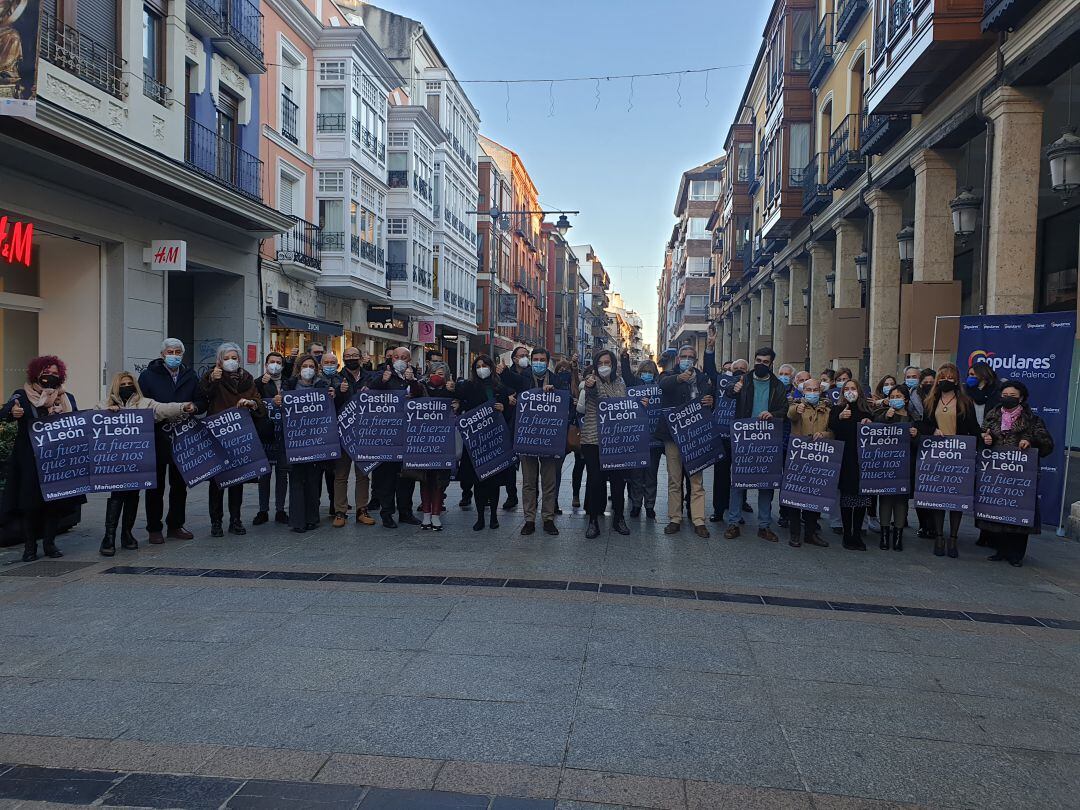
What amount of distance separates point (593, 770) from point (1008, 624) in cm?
404

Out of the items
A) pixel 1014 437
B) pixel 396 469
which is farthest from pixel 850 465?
pixel 396 469

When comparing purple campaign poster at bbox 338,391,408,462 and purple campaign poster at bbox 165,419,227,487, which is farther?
purple campaign poster at bbox 338,391,408,462

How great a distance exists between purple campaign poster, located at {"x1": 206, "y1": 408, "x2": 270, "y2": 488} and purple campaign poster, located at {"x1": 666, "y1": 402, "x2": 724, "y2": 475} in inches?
181

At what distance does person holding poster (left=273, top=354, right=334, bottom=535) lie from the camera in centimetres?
888

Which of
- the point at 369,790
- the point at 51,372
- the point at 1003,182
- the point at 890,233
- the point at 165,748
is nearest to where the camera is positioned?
the point at 369,790

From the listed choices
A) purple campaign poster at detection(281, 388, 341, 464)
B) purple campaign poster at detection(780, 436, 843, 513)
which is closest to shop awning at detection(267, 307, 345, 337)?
purple campaign poster at detection(281, 388, 341, 464)

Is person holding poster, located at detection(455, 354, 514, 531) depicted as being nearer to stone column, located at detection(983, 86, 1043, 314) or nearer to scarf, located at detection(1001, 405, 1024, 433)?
scarf, located at detection(1001, 405, 1024, 433)

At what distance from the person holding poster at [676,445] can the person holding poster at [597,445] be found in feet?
1.84

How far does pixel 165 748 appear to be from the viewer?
→ 3.71 m

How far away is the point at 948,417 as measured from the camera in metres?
8.54

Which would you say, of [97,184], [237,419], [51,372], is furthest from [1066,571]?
[97,184]

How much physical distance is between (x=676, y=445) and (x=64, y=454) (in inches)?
244

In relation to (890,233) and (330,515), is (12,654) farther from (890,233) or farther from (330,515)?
(890,233)

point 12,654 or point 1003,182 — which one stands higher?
point 1003,182
